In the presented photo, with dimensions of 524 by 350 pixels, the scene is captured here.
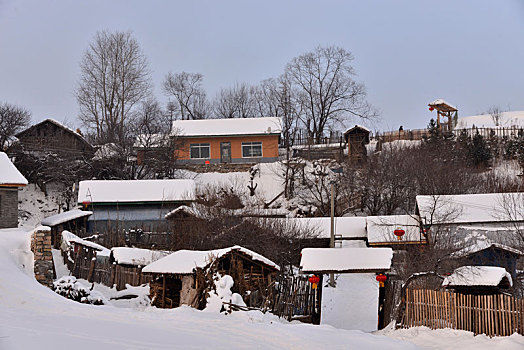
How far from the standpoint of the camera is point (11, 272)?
1487 cm

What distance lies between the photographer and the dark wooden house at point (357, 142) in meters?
42.9

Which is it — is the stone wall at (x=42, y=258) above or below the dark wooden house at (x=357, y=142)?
below

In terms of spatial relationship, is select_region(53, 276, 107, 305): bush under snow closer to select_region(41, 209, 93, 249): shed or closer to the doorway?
select_region(41, 209, 93, 249): shed

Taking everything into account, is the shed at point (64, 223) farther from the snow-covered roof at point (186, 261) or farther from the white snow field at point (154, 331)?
the snow-covered roof at point (186, 261)

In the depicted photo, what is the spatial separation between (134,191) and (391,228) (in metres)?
14.7

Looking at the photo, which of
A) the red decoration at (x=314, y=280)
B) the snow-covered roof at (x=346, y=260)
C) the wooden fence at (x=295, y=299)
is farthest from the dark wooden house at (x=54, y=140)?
the snow-covered roof at (x=346, y=260)

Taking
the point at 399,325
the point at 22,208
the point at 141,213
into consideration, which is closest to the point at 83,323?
the point at 399,325

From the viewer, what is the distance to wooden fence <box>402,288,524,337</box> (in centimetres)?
1368

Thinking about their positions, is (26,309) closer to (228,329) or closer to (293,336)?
(228,329)

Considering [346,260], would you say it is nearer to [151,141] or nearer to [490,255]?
[490,255]

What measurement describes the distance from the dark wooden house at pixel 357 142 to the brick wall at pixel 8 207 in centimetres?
2385

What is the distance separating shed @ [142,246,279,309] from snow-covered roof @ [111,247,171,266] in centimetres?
372

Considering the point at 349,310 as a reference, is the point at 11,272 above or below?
above

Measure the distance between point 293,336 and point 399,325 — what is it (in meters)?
4.56
